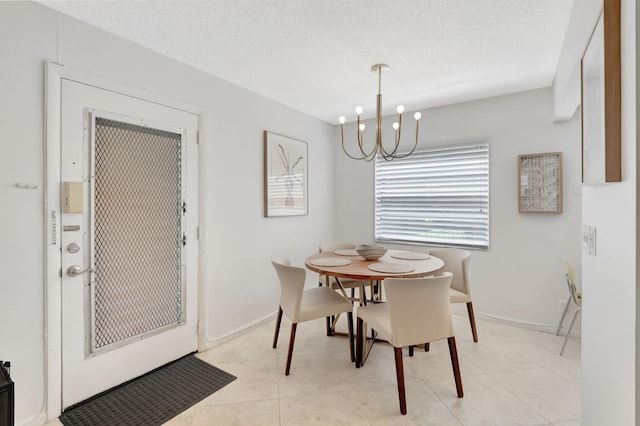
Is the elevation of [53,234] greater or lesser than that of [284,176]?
lesser

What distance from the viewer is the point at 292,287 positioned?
7.65 feet

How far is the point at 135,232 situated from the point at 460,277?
279 centimetres

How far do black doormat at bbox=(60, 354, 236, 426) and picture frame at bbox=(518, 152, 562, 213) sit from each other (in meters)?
3.14

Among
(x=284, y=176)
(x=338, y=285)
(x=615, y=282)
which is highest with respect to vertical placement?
(x=284, y=176)

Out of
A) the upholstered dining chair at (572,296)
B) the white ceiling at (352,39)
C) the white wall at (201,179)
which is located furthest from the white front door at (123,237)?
the upholstered dining chair at (572,296)

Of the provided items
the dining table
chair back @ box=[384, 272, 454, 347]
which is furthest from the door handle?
chair back @ box=[384, 272, 454, 347]

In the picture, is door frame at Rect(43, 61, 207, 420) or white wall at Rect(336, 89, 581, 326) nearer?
door frame at Rect(43, 61, 207, 420)

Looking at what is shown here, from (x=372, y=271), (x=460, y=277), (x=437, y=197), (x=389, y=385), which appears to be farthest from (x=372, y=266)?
(x=437, y=197)

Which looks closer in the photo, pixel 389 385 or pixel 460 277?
pixel 389 385

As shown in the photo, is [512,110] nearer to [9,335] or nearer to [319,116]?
[319,116]

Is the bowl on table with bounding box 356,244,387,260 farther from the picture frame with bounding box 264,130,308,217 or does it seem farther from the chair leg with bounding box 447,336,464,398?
the picture frame with bounding box 264,130,308,217

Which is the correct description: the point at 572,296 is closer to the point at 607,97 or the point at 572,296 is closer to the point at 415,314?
the point at 415,314

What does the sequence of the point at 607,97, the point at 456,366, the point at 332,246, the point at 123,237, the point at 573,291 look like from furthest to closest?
the point at 332,246 < the point at 573,291 < the point at 123,237 < the point at 456,366 < the point at 607,97

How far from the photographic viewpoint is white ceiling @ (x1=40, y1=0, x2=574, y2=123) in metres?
1.76
